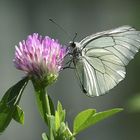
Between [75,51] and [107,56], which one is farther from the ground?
[75,51]

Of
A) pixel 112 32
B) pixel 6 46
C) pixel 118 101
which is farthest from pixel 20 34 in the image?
pixel 112 32

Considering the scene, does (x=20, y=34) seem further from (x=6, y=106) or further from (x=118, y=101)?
(x=6, y=106)

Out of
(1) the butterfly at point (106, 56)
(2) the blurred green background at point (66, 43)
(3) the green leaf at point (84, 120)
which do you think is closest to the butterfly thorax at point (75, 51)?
(1) the butterfly at point (106, 56)

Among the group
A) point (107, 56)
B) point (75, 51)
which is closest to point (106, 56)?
point (107, 56)

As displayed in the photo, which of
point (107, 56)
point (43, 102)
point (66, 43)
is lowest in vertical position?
point (66, 43)

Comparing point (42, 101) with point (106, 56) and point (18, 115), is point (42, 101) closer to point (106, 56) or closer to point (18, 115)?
point (18, 115)

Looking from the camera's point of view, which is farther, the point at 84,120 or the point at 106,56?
the point at 106,56

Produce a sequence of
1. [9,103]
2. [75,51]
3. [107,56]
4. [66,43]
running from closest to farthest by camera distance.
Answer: [9,103] → [75,51] → [107,56] → [66,43]
